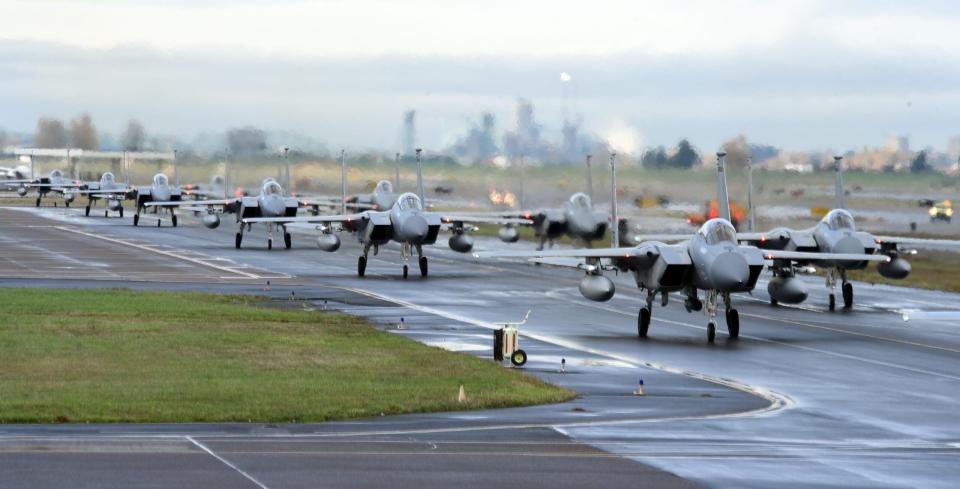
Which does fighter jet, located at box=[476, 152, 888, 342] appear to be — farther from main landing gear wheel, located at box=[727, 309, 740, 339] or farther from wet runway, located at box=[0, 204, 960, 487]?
wet runway, located at box=[0, 204, 960, 487]

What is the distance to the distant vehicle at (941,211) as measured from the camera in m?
66.4

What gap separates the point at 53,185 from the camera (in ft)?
410

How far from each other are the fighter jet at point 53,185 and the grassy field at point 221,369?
84974 millimetres

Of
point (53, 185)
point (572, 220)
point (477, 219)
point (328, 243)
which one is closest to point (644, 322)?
point (477, 219)

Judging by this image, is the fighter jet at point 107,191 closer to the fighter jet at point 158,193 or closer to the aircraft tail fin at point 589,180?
Answer: the fighter jet at point 158,193

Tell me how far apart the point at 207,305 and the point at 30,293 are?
5.69 metres

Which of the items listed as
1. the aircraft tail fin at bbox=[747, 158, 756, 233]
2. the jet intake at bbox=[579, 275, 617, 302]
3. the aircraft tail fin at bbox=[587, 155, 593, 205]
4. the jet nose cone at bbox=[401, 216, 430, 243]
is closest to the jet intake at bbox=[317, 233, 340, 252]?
the jet nose cone at bbox=[401, 216, 430, 243]

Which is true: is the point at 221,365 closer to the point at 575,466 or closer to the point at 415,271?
the point at 575,466

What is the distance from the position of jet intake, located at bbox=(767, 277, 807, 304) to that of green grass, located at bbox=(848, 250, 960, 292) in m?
14.7

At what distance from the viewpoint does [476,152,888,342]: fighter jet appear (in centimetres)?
3528

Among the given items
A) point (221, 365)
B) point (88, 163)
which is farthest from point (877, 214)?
point (88, 163)

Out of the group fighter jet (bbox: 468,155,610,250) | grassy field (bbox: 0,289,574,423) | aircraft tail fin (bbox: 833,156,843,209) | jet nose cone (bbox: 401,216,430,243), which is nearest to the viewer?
grassy field (bbox: 0,289,574,423)

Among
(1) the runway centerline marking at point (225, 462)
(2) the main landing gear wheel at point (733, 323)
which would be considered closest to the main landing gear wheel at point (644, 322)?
(2) the main landing gear wheel at point (733, 323)

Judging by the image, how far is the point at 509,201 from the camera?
235 feet
